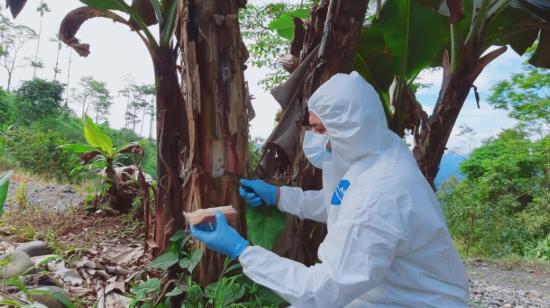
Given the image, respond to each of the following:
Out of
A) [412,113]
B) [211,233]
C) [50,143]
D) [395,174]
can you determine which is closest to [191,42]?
[211,233]

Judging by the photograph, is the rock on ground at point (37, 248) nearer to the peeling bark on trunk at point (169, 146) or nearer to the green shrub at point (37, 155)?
the peeling bark on trunk at point (169, 146)

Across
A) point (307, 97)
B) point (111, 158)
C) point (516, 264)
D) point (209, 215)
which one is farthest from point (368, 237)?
point (516, 264)

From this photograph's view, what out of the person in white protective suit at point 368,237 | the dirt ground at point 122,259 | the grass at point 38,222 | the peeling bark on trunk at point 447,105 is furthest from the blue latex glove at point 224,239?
the grass at point 38,222

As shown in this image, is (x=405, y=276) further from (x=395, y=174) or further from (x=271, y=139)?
(x=271, y=139)

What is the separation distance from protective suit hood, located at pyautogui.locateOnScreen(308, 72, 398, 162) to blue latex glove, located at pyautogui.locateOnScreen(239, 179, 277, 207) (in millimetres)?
444

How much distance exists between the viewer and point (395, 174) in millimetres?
1170

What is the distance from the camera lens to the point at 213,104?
63.1 inches

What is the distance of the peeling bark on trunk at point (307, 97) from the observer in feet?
5.89

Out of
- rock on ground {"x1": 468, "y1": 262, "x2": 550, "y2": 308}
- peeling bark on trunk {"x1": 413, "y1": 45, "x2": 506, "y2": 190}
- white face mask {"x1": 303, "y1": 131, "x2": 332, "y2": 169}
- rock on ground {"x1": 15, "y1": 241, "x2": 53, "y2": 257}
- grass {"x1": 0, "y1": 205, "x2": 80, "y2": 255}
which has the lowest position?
rock on ground {"x1": 468, "y1": 262, "x2": 550, "y2": 308}

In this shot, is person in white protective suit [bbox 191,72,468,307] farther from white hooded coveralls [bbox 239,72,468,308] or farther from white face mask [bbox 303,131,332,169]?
white face mask [bbox 303,131,332,169]

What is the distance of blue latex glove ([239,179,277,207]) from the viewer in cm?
166

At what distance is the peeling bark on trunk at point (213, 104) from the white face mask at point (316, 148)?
27cm

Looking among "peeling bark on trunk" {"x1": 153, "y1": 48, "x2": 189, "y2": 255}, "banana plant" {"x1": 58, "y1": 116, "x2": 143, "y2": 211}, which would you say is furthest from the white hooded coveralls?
"banana plant" {"x1": 58, "y1": 116, "x2": 143, "y2": 211}

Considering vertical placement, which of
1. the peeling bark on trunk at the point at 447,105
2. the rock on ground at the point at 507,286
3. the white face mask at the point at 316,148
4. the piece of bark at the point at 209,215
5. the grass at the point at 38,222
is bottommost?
the rock on ground at the point at 507,286
